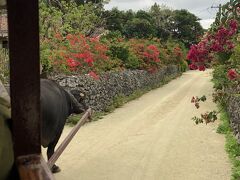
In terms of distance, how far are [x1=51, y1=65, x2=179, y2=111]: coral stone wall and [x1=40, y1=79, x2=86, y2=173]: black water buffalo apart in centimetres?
47

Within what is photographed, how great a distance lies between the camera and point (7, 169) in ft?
4.89

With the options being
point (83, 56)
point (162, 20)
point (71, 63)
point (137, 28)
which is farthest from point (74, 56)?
point (162, 20)

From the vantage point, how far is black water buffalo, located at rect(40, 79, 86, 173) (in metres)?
5.11

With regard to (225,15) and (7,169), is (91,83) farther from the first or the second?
(7,169)

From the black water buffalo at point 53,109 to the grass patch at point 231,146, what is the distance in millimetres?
2543

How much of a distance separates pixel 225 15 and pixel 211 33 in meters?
1.15

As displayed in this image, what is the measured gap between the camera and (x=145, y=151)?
28.4ft

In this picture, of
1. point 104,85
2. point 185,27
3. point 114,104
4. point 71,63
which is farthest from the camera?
point 185,27

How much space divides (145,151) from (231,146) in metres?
1.62

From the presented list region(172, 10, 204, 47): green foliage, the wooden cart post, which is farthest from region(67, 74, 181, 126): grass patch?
region(172, 10, 204, 47): green foliage

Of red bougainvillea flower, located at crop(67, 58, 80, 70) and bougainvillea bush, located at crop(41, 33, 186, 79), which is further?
red bougainvillea flower, located at crop(67, 58, 80, 70)

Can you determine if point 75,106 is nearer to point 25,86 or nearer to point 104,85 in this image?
point 25,86

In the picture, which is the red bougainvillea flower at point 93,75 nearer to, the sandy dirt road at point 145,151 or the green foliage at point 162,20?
the sandy dirt road at point 145,151

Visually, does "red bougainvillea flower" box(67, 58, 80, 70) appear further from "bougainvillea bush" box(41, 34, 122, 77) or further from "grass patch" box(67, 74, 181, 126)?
"grass patch" box(67, 74, 181, 126)
